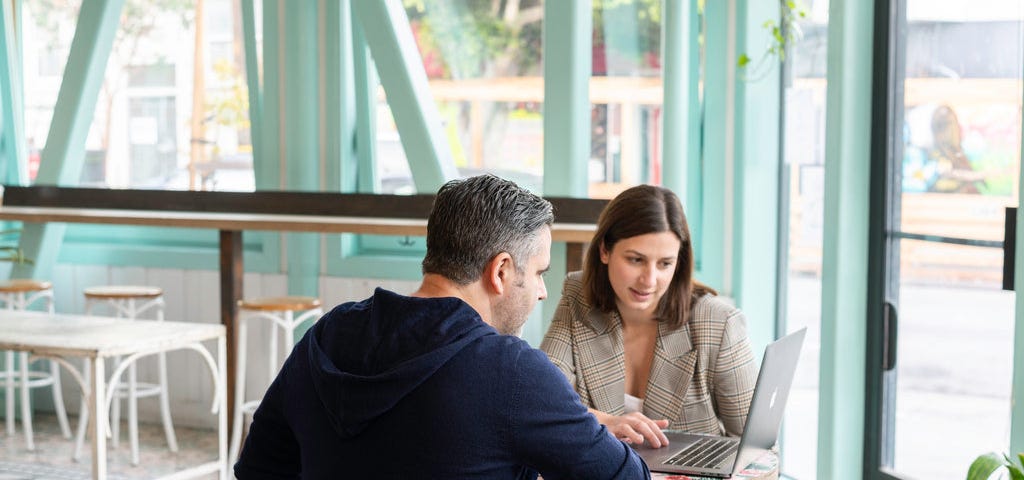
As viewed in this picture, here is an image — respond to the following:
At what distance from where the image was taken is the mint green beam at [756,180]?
15.0 feet

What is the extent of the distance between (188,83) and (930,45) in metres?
3.88

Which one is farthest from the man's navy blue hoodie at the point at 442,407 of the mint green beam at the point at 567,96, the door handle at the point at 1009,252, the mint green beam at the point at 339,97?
the mint green beam at the point at 339,97

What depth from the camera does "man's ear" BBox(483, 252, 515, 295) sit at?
1.83 meters

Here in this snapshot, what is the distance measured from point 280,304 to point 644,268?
2316mm

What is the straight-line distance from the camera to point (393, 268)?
555 cm

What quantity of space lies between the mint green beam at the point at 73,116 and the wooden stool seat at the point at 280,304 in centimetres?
156

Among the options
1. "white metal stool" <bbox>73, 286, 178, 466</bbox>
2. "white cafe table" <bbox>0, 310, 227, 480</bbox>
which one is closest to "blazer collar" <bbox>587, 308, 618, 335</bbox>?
"white cafe table" <bbox>0, 310, 227, 480</bbox>

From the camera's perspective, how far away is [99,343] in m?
3.85

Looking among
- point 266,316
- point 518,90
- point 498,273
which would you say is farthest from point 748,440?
point 518,90

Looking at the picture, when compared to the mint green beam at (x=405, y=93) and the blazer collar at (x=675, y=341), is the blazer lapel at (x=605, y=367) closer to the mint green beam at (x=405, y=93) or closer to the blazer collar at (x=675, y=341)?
the blazer collar at (x=675, y=341)

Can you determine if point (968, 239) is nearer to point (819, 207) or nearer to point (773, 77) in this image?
point (819, 207)

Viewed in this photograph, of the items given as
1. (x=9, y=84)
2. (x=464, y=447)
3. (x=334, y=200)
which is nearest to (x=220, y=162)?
(x=334, y=200)

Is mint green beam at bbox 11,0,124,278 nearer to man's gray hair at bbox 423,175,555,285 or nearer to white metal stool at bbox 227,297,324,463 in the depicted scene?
white metal stool at bbox 227,297,324,463

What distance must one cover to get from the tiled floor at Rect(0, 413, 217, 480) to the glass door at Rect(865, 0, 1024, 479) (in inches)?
113
